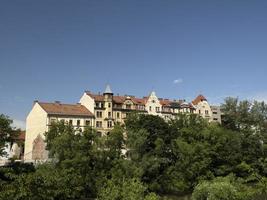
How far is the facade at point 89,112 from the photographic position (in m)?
83.1

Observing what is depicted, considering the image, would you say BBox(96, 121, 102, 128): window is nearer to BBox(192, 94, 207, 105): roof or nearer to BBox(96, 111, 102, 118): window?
BBox(96, 111, 102, 118): window

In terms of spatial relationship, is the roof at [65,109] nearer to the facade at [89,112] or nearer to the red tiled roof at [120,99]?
the facade at [89,112]

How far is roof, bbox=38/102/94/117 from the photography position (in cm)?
8362

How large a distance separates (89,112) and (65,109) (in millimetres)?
5265

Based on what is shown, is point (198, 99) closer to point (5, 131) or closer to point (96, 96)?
point (96, 96)

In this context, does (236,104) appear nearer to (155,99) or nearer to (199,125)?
(155,99)

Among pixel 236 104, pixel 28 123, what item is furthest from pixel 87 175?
pixel 236 104

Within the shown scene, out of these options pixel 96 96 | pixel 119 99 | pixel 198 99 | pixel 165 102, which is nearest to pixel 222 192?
pixel 96 96

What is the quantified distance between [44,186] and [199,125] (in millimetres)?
48503

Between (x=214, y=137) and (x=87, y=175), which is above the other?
(x=214, y=137)

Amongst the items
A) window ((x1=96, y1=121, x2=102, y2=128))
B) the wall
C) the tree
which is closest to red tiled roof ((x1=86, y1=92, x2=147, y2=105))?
window ((x1=96, y1=121, x2=102, y2=128))

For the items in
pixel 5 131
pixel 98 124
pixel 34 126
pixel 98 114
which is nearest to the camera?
pixel 5 131

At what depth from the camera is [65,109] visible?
85625 mm

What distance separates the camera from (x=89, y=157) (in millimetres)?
56312
